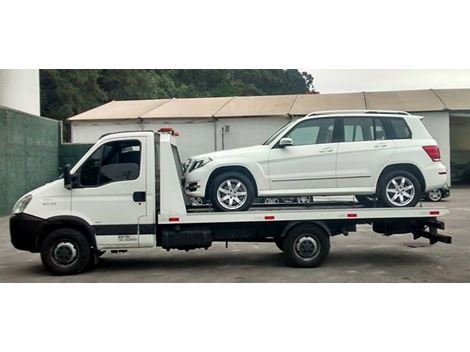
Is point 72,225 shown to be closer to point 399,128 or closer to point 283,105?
point 399,128

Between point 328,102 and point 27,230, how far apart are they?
15523 millimetres

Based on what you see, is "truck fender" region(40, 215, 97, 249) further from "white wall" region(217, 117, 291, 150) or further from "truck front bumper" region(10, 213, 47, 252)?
"white wall" region(217, 117, 291, 150)

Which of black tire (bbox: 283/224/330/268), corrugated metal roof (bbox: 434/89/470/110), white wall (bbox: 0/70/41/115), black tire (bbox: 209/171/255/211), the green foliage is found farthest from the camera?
the green foliage

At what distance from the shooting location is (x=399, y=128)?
8148 mm

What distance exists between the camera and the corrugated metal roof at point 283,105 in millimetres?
18594

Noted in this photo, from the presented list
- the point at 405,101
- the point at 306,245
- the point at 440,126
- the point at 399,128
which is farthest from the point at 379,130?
the point at 405,101

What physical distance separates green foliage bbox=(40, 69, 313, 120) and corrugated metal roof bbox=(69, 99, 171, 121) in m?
10.5

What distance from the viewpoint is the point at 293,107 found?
18.7 metres

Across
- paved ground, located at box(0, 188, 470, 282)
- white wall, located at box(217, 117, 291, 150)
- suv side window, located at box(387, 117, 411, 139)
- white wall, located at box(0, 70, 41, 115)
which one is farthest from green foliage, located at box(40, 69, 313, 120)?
suv side window, located at box(387, 117, 411, 139)

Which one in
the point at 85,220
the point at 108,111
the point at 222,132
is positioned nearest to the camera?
the point at 85,220

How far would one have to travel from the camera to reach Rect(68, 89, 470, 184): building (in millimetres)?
17156

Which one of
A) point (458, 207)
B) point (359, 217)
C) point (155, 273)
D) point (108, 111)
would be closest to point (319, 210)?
point (359, 217)

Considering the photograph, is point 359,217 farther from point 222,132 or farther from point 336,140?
point 222,132

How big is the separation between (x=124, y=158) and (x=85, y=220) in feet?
3.69
